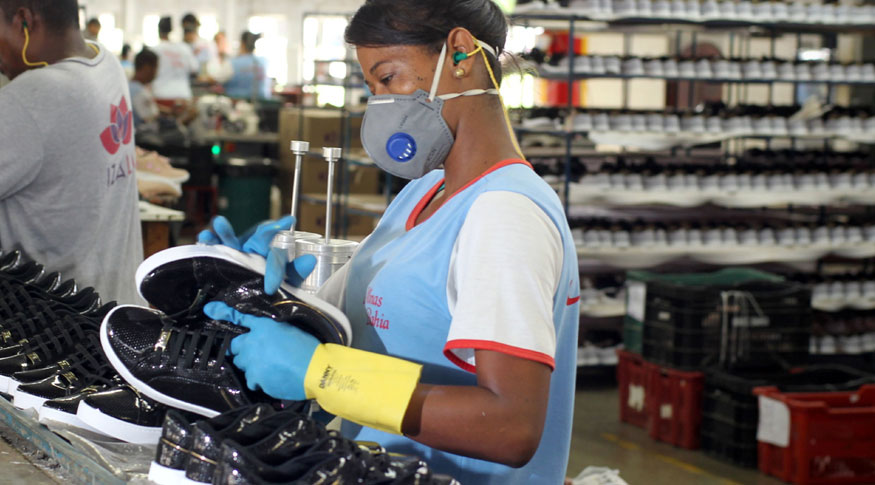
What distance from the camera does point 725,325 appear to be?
598cm

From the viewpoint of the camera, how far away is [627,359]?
6.39 metres

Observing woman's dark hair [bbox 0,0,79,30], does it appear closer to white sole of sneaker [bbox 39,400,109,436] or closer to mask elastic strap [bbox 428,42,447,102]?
white sole of sneaker [bbox 39,400,109,436]

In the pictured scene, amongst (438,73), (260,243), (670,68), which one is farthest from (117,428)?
(670,68)

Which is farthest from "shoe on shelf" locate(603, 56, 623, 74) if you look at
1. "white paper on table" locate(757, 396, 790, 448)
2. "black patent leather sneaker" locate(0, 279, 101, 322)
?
"black patent leather sneaker" locate(0, 279, 101, 322)

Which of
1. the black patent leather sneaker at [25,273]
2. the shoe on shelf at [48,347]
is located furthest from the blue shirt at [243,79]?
the shoe on shelf at [48,347]

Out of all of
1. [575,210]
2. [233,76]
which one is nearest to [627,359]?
[575,210]

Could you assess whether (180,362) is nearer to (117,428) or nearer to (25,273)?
(117,428)

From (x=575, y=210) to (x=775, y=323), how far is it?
1.89 meters

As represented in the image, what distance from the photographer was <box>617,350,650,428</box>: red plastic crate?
6.16 metres

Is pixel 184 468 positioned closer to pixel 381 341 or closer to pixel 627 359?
pixel 381 341

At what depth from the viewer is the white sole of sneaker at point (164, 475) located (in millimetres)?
1382

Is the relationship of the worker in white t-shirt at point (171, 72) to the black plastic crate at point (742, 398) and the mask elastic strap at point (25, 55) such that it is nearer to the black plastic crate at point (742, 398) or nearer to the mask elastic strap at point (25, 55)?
the black plastic crate at point (742, 398)

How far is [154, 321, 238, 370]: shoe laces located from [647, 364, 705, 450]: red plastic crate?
15.0ft

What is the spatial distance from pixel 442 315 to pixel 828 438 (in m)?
4.08
